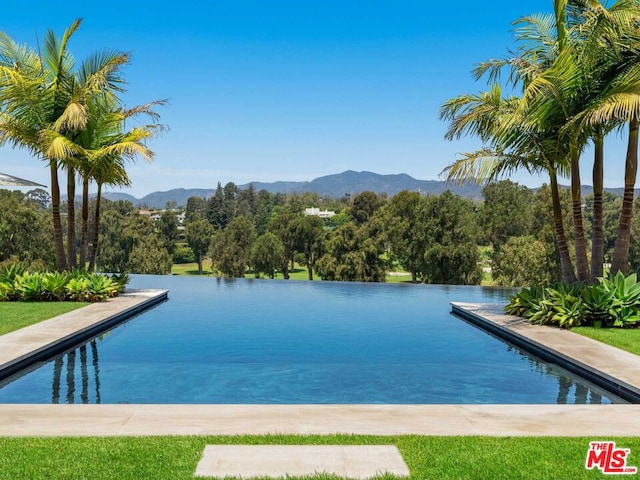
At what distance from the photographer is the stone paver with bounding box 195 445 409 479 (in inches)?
161

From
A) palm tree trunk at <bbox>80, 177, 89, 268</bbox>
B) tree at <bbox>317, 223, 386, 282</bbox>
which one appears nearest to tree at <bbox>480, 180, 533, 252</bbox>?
tree at <bbox>317, 223, 386, 282</bbox>

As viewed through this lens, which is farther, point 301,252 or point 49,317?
point 301,252

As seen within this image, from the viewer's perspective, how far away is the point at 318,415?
5492 mm

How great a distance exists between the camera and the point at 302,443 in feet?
15.4

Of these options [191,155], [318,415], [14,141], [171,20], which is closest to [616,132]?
[318,415]

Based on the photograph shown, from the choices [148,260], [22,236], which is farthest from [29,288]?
[148,260]

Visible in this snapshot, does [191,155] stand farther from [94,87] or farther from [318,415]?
[318,415]

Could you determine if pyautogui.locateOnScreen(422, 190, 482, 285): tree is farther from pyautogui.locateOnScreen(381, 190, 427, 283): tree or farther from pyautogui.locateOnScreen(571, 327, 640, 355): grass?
pyautogui.locateOnScreen(571, 327, 640, 355): grass

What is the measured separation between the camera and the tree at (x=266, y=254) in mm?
40875

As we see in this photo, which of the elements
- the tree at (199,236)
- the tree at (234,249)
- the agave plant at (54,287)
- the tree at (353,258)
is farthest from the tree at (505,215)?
the agave plant at (54,287)

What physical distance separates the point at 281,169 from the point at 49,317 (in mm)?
49470

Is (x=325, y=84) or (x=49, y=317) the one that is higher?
(x=325, y=84)

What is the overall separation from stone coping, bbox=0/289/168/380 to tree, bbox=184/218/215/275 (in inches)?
1614

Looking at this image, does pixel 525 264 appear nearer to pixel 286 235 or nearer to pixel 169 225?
pixel 286 235
